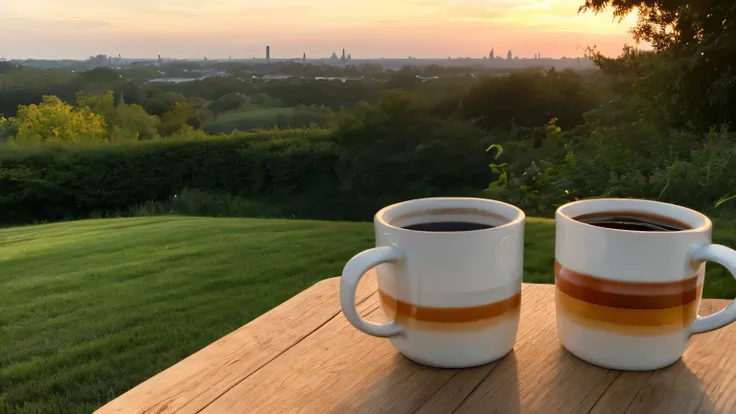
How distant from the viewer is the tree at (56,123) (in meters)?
8.13

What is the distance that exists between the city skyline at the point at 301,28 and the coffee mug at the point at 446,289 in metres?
4.81

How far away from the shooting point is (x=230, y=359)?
1.97ft

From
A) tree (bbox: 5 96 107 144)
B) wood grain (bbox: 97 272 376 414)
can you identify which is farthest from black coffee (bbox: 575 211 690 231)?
tree (bbox: 5 96 107 144)

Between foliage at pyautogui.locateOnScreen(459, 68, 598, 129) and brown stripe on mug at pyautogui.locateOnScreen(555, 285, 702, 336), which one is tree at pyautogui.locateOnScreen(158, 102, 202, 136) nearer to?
foliage at pyautogui.locateOnScreen(459, 68, 598, 129)

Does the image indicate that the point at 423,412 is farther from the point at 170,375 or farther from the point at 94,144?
the point at 94,144

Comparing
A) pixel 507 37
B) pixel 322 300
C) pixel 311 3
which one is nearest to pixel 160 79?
pixel 311 3

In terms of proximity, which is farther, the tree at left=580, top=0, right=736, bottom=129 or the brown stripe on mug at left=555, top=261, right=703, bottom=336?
the tree at left=580, top=0, right=736, bottom=129

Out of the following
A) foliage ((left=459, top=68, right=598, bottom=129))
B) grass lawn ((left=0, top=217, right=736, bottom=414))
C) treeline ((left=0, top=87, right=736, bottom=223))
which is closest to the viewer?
grass lawn ((left=0, top=217, right=736, bottom=414))

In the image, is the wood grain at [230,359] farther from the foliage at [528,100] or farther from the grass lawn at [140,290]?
the foliage at [528,100]

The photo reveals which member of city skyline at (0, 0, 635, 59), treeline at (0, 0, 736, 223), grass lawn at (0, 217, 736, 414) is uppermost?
city skyline at (0, 0, 635, 59)

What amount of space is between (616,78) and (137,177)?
17.9 ft

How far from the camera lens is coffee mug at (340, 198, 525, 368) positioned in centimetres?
50

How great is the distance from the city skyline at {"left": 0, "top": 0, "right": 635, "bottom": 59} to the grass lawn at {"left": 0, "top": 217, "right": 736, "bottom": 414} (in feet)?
8.05

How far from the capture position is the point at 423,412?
49 centimetres
